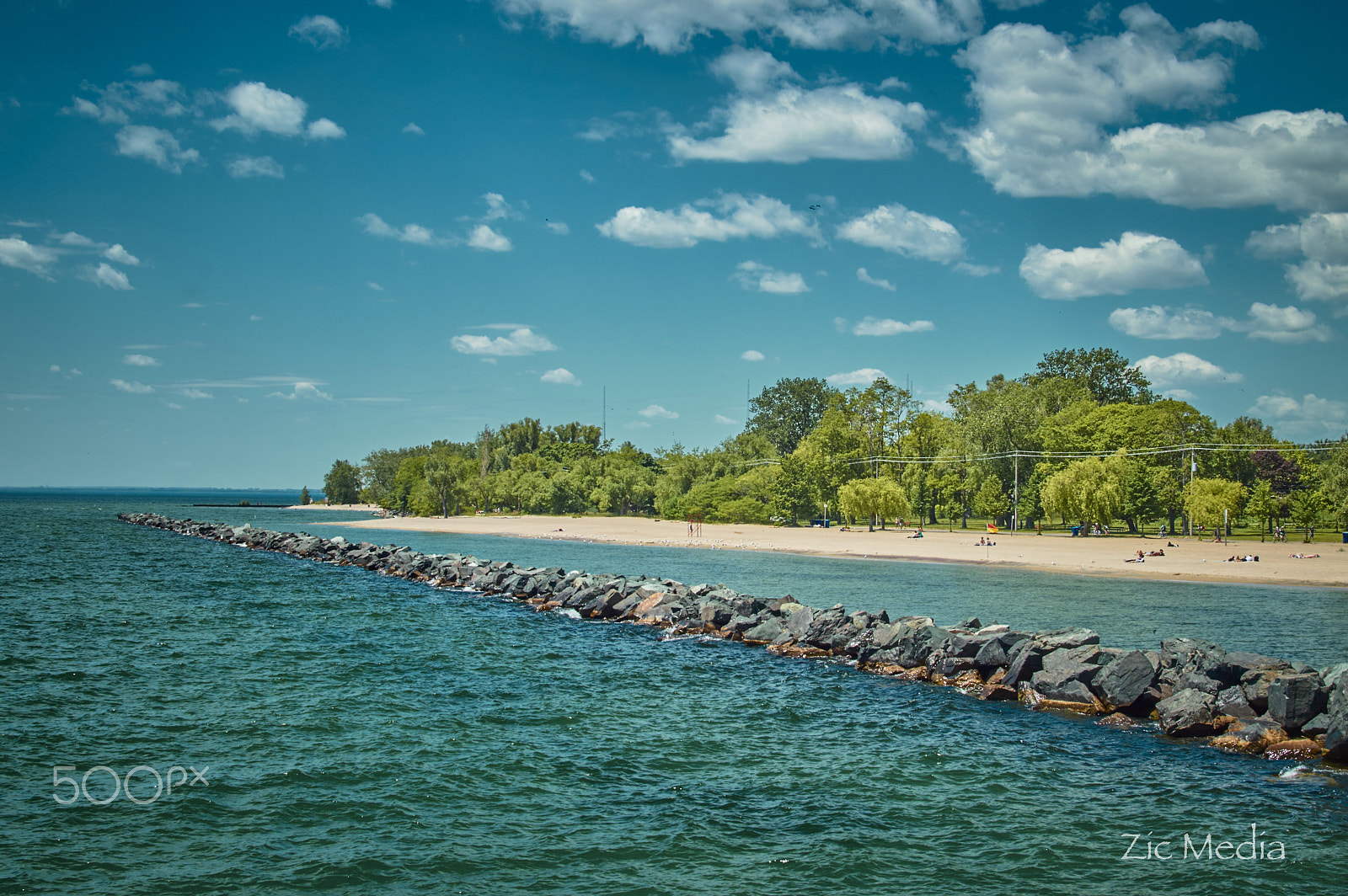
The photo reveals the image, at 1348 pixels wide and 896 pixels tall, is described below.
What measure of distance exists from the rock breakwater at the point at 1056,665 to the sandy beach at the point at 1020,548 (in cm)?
2611

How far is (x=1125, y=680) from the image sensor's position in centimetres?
1819

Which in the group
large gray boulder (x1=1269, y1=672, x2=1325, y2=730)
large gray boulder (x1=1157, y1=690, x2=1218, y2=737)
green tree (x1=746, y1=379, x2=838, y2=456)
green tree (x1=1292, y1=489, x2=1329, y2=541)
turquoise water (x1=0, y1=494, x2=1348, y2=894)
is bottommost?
turquoise water (x1=0, y1=494, x2=1348, y2=894)

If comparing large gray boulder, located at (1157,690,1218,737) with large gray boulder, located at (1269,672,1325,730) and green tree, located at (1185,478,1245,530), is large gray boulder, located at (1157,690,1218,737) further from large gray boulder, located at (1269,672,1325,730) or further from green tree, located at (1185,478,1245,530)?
green tree, located at (1185,478,1245,530)

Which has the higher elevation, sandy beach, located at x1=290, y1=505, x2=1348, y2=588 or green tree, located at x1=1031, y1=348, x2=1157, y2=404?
green tree, located at x1=1031, y1=348, x2=1157, y2=404

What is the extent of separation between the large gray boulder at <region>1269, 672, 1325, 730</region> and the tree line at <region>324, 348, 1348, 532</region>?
59.5 metres

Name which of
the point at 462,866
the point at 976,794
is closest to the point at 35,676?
the point at 462,866

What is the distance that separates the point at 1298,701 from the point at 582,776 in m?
13.6

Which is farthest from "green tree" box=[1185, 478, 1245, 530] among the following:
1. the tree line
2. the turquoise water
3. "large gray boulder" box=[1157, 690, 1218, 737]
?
"large gray boulder" box=[1157, 690, 1218, 737]

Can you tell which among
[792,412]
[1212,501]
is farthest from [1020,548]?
[792,412]

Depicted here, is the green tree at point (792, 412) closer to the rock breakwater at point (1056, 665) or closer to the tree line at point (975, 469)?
the tree line at point (975, 469)

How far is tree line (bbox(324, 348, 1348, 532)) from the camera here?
7338 cm

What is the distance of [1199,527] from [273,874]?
8220 cm

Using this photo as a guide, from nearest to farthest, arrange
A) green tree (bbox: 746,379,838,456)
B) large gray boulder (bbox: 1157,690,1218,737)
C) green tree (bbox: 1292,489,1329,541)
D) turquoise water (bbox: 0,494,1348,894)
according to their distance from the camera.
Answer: turquoise water (bbox: 0,494,1348,894), large gray boulder (bbox: 1157,690,1218,737), green tree (bbox: 1292,489,1329,541), green tree (bbox: 746,379,838,456)

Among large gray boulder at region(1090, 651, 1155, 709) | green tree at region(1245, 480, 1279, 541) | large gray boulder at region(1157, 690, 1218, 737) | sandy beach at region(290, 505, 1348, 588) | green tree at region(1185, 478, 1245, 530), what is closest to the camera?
large gray boulder at region(1157, 690, 1218, 737)
